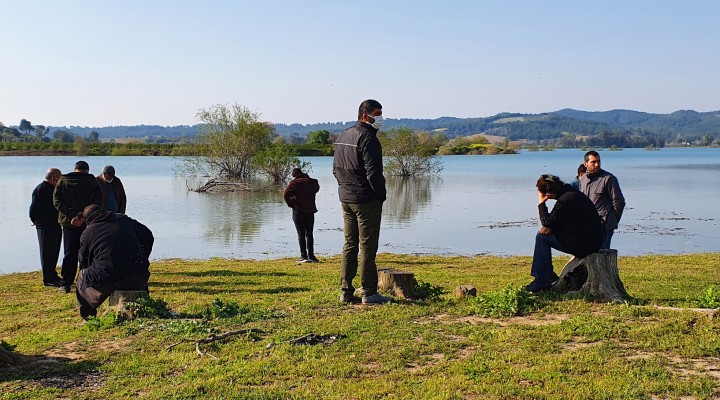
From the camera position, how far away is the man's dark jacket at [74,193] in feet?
34.6

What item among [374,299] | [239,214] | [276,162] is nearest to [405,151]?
[276,162]

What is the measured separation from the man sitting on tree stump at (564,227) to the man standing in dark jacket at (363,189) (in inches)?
75.7

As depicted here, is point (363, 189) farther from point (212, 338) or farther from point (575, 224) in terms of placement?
point (575, 224)

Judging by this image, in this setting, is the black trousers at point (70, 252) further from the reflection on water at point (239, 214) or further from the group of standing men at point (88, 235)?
the reflection on water at point (239, 214)

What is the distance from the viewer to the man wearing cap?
11609 millimetres

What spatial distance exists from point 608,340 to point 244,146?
44588 millimetres

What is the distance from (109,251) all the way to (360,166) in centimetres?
293

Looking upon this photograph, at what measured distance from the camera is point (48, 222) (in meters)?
11.2

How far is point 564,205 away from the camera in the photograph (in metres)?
8.09

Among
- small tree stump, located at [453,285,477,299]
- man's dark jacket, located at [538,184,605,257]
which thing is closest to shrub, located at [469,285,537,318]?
small tree stump, located at [453,285,477,299]

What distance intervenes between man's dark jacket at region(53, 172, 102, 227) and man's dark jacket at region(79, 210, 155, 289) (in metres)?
2.78

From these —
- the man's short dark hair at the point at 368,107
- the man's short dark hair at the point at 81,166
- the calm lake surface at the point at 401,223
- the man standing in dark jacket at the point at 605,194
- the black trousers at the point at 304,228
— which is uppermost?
the man's short dark hair at the point at 368,107

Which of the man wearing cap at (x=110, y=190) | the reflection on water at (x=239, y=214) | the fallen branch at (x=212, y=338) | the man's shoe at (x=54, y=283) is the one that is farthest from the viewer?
the reflection on water at (x=239, y=214)

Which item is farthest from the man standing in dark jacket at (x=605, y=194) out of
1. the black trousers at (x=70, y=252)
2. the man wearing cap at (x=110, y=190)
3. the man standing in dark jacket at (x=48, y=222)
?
the man standing in dark jacket at (x=48, y=222)
